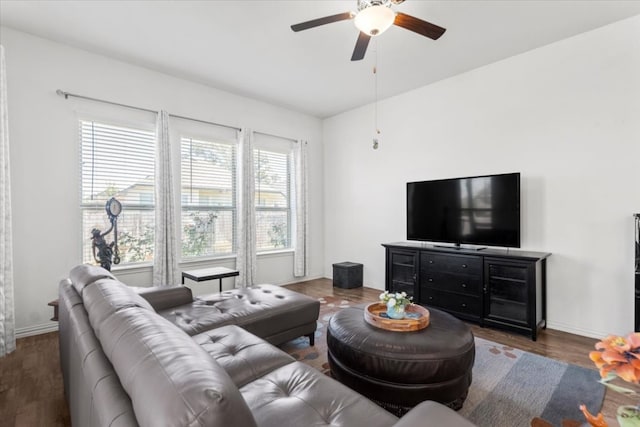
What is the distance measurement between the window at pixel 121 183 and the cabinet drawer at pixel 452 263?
3380 millimetres

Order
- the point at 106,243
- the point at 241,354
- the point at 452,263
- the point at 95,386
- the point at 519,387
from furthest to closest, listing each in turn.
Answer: the point at 452,263 → the point at 106,243 → the point at 519,387 → the point at 241,354 → the point at 95,386

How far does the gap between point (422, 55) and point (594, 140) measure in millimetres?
1902

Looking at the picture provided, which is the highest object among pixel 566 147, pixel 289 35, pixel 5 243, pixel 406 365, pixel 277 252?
pixel 289 35

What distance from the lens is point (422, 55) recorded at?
3.48 metres

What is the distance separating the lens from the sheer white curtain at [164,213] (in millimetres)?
3790

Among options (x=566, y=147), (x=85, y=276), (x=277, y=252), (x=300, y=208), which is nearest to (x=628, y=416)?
(x=85, y=276)

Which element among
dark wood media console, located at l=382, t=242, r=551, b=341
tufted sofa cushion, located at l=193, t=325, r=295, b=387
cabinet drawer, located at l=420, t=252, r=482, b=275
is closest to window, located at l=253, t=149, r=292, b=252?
dark wood media console, located at l=382, t=242, r=551, b=341

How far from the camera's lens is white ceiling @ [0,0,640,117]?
2682 mm

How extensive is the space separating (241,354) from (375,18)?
2.15 meters

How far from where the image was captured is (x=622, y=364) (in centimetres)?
73

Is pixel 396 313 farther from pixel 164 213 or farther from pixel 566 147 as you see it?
pixel 164 213

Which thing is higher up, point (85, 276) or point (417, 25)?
point (417, 25)

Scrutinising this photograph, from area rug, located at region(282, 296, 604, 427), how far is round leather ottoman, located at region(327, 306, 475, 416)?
7.9 inches

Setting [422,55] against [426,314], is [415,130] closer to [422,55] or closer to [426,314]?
[422,55]
